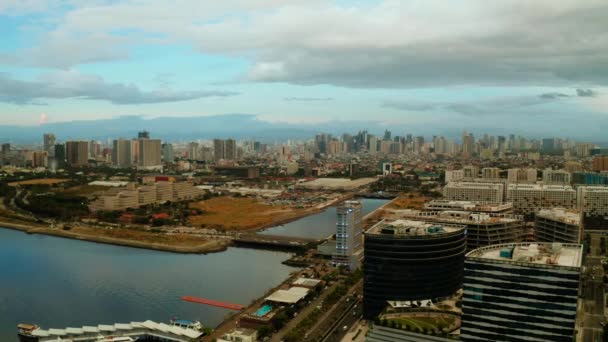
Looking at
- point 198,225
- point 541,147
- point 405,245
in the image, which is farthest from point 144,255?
point 541,147

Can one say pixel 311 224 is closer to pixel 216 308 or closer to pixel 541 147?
pixel 216 308

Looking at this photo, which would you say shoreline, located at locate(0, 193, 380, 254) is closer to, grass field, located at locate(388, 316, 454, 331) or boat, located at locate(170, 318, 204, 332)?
boat, located at locate(170, 318, 204, 332)

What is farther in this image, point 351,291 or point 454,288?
point 351,291

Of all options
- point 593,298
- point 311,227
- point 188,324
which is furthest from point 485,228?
point 311,227

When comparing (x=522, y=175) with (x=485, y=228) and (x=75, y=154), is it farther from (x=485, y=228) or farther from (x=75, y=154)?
(x=75, y=154)

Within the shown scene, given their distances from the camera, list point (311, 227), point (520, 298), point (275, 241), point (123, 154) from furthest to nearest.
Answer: point (123, 154)
point (311, 227)
point (275, 241)
point (520, 298)

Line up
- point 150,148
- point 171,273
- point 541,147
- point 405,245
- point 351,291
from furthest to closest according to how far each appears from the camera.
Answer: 1. point 541,147
2. point 150,148
3. point 171,273
4. point 351,291
5. point 405,245
